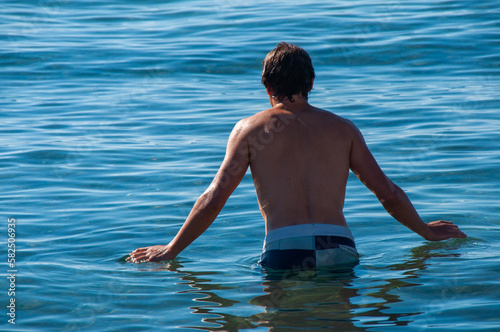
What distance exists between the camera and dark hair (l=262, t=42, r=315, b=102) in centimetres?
440

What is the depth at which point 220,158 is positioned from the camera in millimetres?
8148

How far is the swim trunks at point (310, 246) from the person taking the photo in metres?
4.30

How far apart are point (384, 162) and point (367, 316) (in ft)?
13.1

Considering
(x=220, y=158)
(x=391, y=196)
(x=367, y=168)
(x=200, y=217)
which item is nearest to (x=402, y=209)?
(x=391, y=196)

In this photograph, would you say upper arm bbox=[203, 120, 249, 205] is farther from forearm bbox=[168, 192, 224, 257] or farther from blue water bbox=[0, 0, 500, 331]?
blue water bbox=[0, 0, 500, 331]

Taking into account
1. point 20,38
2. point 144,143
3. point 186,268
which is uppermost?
point 20,38

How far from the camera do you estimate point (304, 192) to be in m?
4.30

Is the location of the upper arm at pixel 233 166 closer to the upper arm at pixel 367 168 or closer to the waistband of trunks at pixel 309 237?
the waistband of trunks at pixel 309 237

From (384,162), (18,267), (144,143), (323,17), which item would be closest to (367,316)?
(18,267)

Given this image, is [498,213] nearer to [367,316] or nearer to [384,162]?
[384,162]

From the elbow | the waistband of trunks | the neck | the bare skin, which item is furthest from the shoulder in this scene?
the waistband of trunks

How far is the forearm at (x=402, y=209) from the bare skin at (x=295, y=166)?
0.6 inches

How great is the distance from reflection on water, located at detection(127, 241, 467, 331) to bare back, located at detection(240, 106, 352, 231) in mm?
395

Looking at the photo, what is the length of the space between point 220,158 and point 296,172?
12.8 ft
